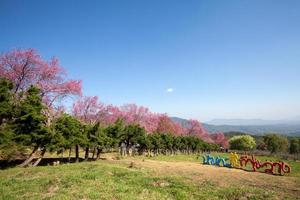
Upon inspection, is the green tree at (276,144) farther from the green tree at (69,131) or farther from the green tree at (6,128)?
the green tree at (6,128)

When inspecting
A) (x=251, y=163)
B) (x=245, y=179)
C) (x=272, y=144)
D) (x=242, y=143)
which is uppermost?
(x=245, y=179)

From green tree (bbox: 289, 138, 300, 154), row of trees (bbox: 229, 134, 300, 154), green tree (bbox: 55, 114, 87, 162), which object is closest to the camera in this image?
green tree (bbox: 55, 114, 87, 162)

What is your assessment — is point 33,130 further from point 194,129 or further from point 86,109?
point 194,129

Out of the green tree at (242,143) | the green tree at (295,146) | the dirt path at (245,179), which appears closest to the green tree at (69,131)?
the dirt path at (245,179)

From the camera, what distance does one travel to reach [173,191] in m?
13.0

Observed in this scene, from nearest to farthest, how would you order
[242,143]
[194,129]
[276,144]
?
[242,143], [276,144], [194,129]

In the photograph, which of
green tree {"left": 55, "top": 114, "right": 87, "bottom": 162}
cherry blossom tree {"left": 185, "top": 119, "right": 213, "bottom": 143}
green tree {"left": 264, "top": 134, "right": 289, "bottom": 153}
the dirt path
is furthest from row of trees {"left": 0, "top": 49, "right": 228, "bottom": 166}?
green tree {"left": 264, "top": 134, "right": 289, "bottom": 153}

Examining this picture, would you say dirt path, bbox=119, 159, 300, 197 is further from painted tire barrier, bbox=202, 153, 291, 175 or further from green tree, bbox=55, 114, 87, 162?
green tree, bbox=55, 114, 87, 162

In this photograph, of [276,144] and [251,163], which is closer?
[251,163]

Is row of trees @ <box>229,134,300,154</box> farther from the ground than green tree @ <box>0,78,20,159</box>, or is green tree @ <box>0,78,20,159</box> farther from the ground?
green tree @ <box>0,78,20,159</box>

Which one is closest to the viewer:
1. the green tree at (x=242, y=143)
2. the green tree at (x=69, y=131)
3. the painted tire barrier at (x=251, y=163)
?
the painted tire barrier at (x=251, y=163)

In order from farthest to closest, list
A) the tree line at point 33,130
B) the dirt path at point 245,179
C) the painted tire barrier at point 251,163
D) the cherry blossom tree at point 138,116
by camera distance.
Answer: the cherry blossom tree at point 138,116
the painted tire barrier at point 251,163
the tree line at point 33,130
the dirt path at point 245,179

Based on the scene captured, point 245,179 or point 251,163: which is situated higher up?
point 245,179

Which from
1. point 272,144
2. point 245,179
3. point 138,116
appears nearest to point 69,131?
point 245,179
